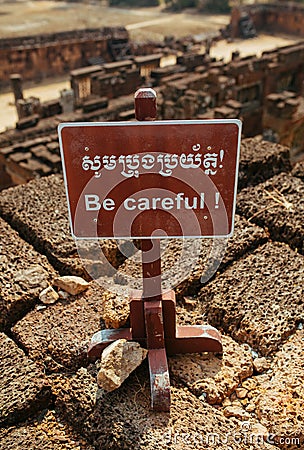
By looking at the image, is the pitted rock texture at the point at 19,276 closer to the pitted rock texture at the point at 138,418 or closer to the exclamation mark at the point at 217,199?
the pitted rock texture at the point at 138,418

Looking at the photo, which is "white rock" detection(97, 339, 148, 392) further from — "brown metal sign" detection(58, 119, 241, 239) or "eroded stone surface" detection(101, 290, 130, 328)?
"brown metal sign" detection(58, 119, 241, 239)

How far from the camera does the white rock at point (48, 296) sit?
277cm

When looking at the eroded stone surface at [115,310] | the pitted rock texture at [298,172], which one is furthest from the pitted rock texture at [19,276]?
the pitted rock texture at [298,172]

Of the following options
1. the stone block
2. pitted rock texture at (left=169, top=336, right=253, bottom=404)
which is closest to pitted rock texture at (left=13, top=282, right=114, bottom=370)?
the stone block

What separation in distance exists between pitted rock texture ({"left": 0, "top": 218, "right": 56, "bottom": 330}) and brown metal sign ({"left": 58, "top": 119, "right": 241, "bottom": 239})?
0.77 meters

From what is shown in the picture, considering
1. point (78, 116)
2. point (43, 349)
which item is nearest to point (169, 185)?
point (43, 349)

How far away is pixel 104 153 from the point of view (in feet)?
6.68

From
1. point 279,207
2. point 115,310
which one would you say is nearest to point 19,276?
point 115,310

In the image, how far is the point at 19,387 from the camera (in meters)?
2.30

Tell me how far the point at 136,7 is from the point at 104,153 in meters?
35.0

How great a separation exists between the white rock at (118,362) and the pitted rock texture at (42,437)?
0.85 feet

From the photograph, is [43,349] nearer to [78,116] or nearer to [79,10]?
[78,116]

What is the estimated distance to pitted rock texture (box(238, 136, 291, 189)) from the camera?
3.68 m

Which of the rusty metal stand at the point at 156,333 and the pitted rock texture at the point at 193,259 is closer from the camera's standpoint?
the rusty metal stand at the point at 156,333
